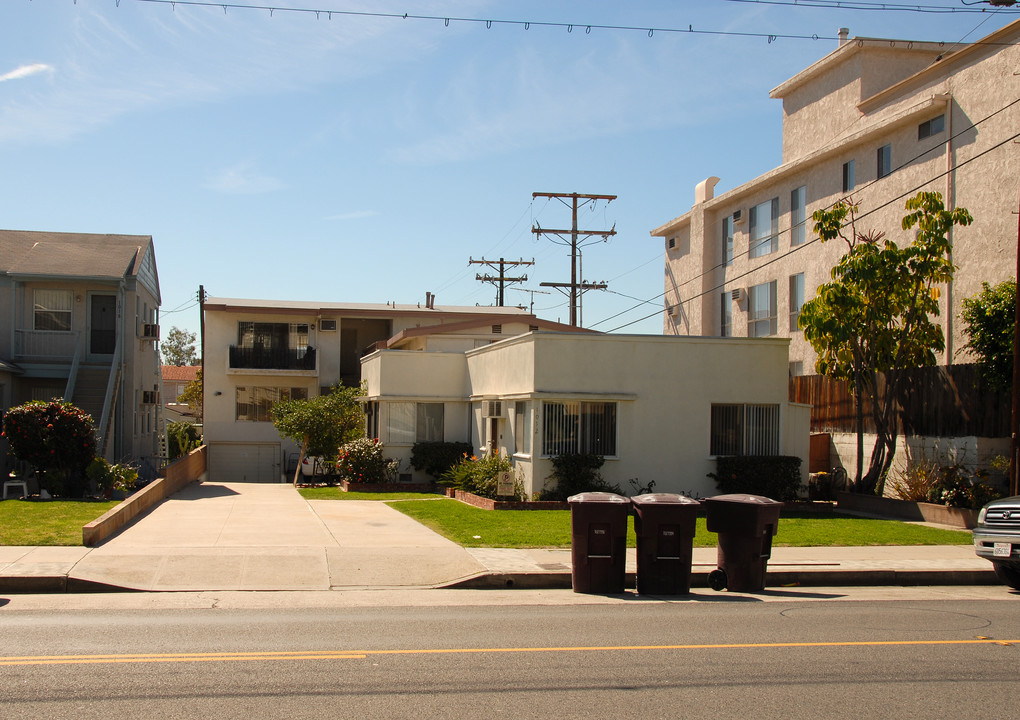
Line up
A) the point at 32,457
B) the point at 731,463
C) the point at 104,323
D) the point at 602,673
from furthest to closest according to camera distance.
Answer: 1. the point at 104,323
2. the point at 731,463
3. the point at 32,457
4. the point at 602,673

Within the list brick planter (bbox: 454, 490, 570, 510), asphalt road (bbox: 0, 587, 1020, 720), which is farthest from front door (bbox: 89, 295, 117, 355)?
asphalt road (bbox: 0, 587, 1020, 720)

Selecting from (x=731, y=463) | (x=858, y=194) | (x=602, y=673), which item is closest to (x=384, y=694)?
(x=602, y=673)

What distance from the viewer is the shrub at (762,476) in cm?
2130

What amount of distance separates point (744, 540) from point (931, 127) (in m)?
18.1

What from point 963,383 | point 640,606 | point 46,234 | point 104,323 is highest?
point 46,234

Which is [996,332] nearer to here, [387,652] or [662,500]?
[662,500]

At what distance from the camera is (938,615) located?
10211 mm

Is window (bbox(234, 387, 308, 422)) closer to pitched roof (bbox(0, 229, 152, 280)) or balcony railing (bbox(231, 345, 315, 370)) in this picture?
balcony railing (bbox(231, 345, 315, 370))

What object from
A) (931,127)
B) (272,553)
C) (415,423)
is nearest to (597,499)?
(272,553)

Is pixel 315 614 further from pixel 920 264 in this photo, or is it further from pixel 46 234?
pixel 46 234

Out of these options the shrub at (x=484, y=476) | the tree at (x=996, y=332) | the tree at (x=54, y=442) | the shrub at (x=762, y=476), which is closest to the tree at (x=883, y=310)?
the tree at (x=996, y=332)

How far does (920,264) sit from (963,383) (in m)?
2.65

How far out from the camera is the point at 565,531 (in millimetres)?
16281

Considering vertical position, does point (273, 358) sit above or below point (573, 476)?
above
